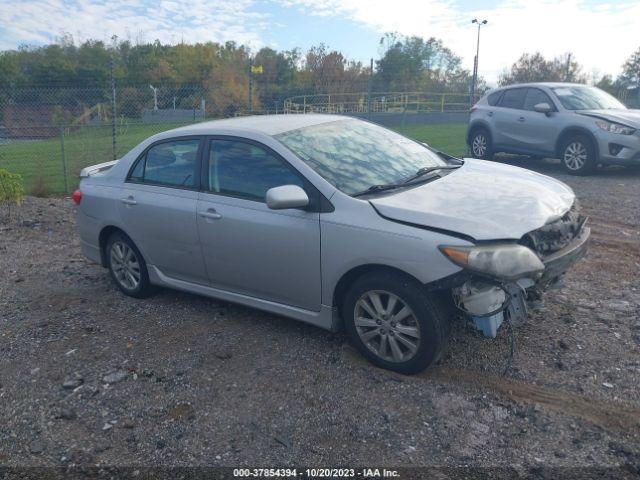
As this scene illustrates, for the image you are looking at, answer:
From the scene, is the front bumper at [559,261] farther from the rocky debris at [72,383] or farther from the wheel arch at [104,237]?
the wheel arch at [104,237]

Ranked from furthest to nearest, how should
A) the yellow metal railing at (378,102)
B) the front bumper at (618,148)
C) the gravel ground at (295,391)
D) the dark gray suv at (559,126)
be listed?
the yellow metal railing at (378,102) < the dark gray suv at (559,126) < the front bumper at (618,148) < the gravel ground at (295,391)

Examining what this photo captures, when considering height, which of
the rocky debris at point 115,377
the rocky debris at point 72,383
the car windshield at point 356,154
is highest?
the car windshield at point 356,154

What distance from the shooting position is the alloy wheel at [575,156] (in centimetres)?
1079

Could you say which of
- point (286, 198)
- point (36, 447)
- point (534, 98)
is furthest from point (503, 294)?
point (534, 98)

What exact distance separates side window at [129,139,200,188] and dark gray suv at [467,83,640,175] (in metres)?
8.33

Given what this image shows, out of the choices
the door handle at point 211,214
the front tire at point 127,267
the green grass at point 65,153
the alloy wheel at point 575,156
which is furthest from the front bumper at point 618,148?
the front tire at point 127,267

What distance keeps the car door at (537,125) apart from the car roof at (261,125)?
7.40 m

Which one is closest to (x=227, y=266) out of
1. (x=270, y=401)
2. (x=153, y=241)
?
(x=153, y=241)

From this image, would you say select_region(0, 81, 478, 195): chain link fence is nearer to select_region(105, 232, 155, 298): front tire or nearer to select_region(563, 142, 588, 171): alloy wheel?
select_region(563, 142, 588, 171): alloy wheel

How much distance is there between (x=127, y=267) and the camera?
5508 mm

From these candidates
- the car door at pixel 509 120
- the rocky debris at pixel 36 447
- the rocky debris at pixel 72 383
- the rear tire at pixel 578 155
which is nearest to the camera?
the rocky debris at pixel 36 447

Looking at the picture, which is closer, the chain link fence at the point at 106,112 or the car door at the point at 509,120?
the car door at the point at 509,120

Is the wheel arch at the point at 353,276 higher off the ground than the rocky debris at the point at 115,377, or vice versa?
the wheel arch at the point at 353,276

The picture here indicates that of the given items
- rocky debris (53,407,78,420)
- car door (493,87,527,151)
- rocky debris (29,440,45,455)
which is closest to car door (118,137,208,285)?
rocky debris (53,407,78,420)
